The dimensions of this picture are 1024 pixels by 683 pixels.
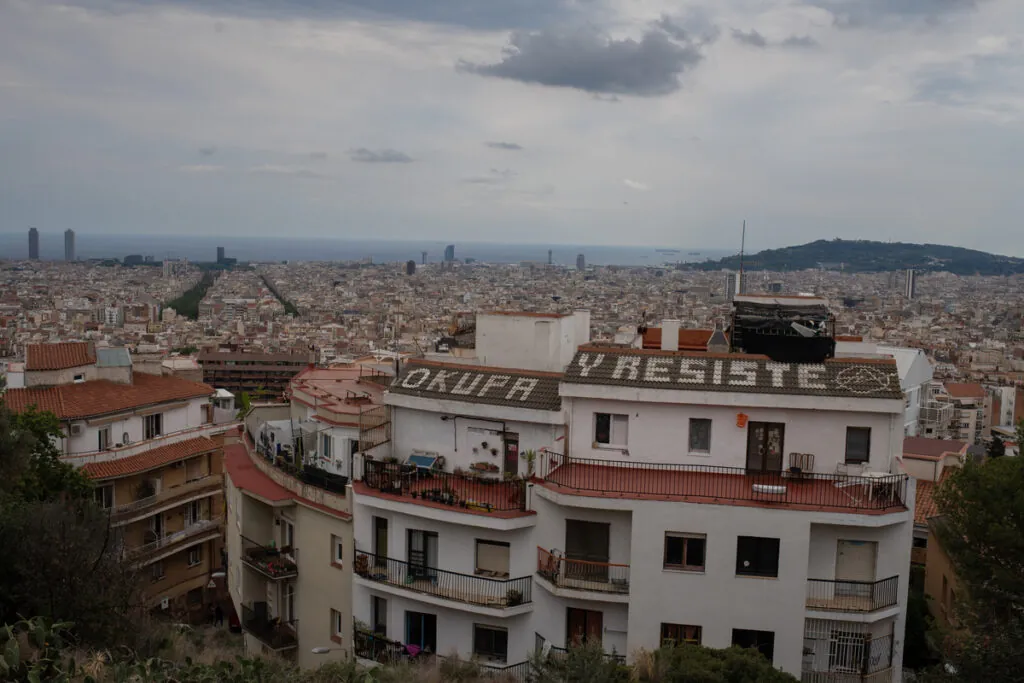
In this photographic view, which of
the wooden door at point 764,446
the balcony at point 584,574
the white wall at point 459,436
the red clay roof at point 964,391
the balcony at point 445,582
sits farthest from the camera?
the red clay roof at point 964,391

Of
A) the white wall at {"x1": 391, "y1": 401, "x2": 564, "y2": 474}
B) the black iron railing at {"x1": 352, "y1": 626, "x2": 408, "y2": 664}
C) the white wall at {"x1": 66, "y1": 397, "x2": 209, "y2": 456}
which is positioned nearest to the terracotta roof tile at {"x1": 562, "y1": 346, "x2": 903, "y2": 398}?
the white wall at {"x1": 391, "y1": 401, "x2": 564, "y2": 474}

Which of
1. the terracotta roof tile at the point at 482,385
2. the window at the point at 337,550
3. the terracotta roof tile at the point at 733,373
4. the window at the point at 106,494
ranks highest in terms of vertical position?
the terracotta roof tile at the point at 733,373

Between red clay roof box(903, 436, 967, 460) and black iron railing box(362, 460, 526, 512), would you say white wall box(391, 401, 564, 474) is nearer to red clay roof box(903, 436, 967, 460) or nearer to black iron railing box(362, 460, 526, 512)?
black iron railing box(362, 460, 526, 512)

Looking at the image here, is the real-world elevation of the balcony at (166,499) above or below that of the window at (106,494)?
below

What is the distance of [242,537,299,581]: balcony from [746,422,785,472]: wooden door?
29.3ft

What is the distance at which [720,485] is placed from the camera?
14461 mm

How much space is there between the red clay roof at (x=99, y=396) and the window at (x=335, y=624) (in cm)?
1020

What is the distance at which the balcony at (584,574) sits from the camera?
14.2 metres

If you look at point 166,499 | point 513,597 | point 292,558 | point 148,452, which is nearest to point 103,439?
point 148,452

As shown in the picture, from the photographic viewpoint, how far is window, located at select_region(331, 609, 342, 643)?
17.3 meters

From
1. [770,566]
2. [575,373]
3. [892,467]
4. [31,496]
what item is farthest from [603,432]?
[31,496]

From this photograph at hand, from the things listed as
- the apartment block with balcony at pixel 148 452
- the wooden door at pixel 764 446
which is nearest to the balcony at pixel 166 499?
the apartment block with balcony at pixel 148 452

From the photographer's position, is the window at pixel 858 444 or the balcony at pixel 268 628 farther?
the balcony at pixel 268 628

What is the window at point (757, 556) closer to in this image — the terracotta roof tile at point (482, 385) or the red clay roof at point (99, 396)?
the terracotta roof tile at point (482, 385)
